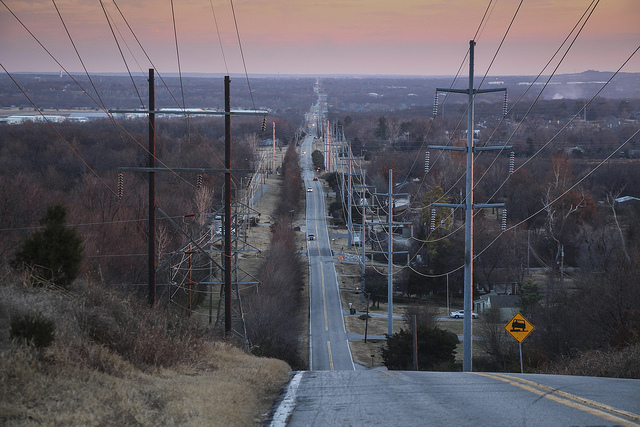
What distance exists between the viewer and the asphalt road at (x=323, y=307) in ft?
121

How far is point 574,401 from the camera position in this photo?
8695 millimetres

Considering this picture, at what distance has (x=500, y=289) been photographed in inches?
2468

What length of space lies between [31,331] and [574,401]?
718cm

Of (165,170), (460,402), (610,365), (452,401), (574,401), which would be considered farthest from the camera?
(165,170)

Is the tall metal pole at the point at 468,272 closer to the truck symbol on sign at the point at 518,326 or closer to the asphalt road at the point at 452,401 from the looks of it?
the truck symbol on sign at the point at 518,326

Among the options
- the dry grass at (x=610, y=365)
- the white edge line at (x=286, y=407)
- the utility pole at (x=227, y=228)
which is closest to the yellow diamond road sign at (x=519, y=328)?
the dry grass at (x=610, y=365)

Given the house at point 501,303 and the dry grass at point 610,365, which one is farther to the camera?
the house at point 501,303

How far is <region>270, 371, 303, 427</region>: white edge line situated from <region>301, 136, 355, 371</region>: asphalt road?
23.6 m

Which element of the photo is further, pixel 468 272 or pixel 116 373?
pixel 468 272

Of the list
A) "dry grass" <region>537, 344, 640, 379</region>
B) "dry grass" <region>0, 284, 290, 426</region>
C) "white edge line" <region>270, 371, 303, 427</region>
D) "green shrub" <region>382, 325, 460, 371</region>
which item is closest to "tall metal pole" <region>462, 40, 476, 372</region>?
"dry grass" <region>537, 344, 640, 379</region>

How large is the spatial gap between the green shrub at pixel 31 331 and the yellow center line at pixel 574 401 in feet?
22.4

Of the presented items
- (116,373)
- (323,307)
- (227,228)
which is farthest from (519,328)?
(323,307)

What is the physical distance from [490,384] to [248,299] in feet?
95.2

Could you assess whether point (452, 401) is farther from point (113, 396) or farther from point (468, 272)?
point (468, 272)
